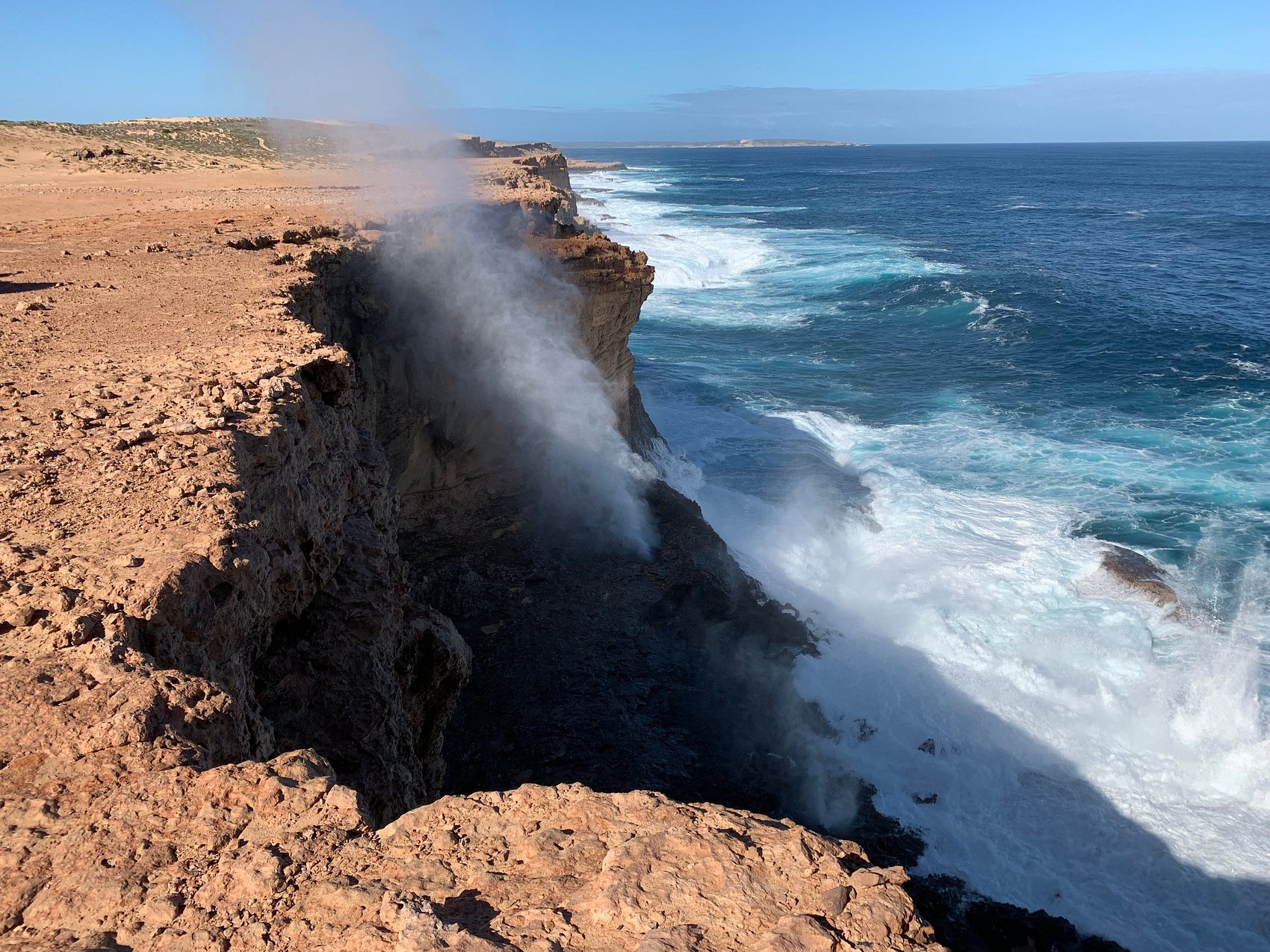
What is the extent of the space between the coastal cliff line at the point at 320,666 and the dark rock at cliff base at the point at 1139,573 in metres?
6.06

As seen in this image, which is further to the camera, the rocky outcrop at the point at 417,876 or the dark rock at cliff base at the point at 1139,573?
the dark rock at cliff base at the point at 1139,573

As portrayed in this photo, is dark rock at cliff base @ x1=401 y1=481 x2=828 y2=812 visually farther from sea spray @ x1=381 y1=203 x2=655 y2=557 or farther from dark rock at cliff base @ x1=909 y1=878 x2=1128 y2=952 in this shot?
dark rock at cliff base @ x1=909 y1=878 x2=1128 y2=952

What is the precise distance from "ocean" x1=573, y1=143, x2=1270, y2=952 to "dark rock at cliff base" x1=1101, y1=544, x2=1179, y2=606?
192mm

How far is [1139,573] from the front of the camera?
14.2m

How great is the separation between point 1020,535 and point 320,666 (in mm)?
13535

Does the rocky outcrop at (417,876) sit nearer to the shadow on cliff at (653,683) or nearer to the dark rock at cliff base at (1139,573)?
the shadow on cliff at (653,683)

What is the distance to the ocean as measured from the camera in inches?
383

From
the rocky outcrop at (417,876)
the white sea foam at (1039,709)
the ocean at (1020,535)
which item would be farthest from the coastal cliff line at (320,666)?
the ocean at (1020,535)

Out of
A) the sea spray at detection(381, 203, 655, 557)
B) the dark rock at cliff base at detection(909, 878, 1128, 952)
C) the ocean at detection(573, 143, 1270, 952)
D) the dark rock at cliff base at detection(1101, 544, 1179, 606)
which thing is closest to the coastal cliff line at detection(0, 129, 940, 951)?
the sea spray at detection(381, 203, 655, 557)

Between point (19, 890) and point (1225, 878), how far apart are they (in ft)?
36.0

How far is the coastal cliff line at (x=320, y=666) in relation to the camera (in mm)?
2865

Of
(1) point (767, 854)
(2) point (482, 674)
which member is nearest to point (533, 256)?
(2) point (482, 674)

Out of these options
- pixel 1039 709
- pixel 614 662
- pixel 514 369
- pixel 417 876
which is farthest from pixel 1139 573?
pixel 417 876

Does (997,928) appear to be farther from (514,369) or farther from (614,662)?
(514,369)
